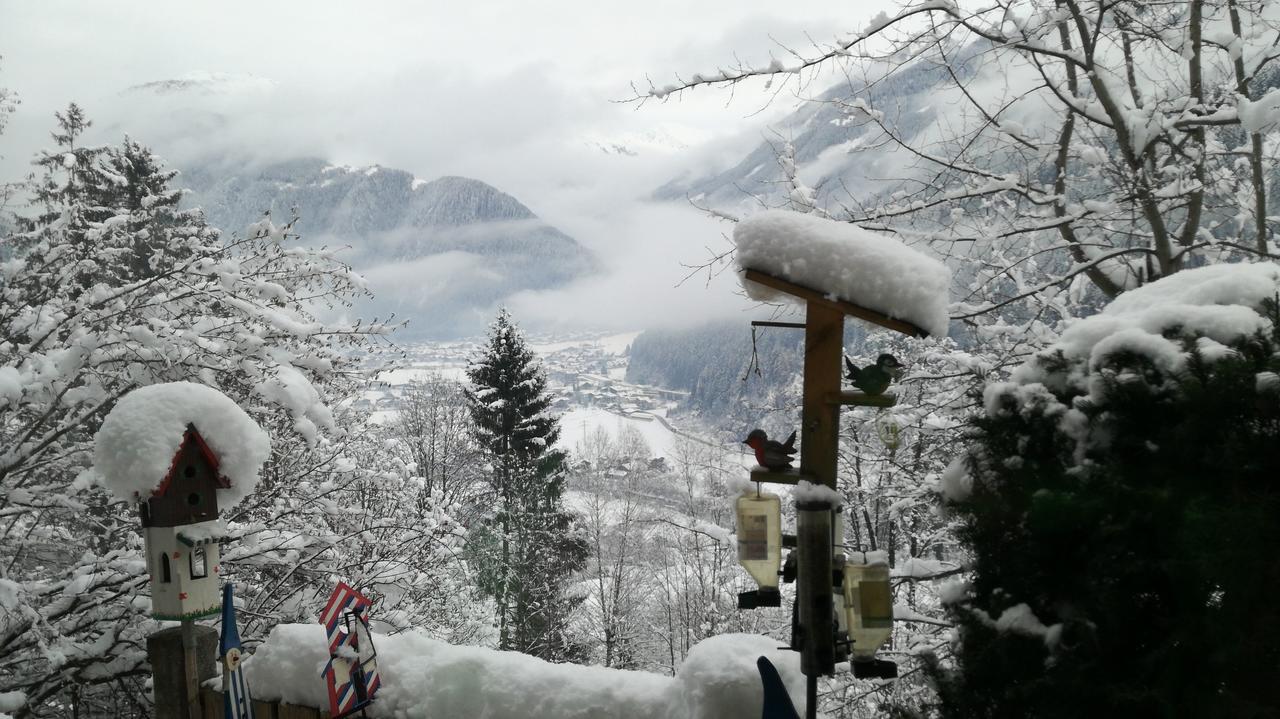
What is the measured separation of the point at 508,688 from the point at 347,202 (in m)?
56.6

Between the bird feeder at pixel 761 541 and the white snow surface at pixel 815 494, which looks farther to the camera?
the bird feeder at pixel 761 541

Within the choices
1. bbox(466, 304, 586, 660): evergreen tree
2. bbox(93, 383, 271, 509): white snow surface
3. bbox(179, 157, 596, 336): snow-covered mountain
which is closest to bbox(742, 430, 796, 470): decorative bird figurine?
bbox(93, 383, 271, 509): white snow surface

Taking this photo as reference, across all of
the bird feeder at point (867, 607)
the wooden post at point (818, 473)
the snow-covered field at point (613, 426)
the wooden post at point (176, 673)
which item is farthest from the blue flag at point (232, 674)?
the snow-covered field at point (613, 426)

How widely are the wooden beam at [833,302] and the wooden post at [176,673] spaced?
7.87 ft

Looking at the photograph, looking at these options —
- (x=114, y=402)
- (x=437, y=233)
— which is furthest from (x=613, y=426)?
(x=437, y=233)

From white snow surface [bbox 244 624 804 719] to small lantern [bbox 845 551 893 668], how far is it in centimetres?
20

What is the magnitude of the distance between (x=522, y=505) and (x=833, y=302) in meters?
14.2

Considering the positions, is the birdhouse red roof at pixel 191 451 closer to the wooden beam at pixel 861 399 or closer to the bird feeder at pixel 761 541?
the bird feeder at pixel 761 541

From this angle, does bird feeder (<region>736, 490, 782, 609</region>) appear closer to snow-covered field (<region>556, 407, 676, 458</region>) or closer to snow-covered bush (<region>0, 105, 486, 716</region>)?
snow-covered bush (<region>0, 105, 486, 716</region>)

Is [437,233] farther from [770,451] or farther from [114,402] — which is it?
[770,451]

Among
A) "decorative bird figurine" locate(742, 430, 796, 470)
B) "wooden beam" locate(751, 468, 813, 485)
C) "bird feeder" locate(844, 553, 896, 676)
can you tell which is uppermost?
"decorative bird figurine" locate(742, 430, 796, 470)

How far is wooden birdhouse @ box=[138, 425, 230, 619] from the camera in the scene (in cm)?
258

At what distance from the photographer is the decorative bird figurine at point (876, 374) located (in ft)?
6.01

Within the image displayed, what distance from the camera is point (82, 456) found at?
4.25 meters
